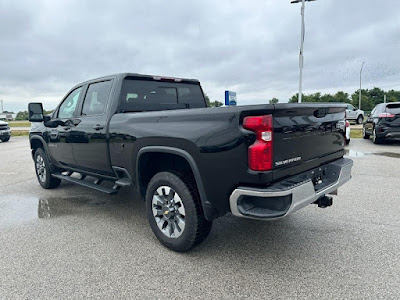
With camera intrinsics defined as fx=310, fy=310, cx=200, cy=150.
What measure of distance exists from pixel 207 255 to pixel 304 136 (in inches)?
59.7

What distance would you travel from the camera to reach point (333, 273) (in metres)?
2.74

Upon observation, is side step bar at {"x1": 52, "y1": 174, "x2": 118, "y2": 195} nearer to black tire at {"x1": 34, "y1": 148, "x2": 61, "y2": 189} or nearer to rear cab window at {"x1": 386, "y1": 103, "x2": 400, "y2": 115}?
black tire at {"x1": 34, "y1": 148, "x2": 61, "y2": 189}

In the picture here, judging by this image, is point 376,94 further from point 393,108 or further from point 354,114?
point 393,108

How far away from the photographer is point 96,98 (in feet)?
14.4

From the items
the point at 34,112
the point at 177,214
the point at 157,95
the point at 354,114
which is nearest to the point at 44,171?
the point at 34,112

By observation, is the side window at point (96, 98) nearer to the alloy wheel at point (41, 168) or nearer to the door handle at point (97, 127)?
the door handle at point (97, 127)

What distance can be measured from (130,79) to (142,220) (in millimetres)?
1881

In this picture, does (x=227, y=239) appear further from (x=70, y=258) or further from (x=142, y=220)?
(x=70, y=258)

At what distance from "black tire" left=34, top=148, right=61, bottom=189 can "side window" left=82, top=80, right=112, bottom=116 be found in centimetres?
176

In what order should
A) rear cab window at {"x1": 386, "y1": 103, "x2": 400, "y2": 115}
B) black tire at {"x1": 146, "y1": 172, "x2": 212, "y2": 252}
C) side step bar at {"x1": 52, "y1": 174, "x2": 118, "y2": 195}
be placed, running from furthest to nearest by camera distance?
rear cab window at {"x1": 386, "y1": 103, "x2": 400, "y2": 115} → side step bar at {"x1": 52, "y1": 174, "x2": 118, "y2": 195} → black tire at {"x1": 146, "y1": 172, "x2": 212, "y2": 252}

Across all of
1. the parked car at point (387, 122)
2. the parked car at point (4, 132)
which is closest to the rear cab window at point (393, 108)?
the parked car at point (387, 122)

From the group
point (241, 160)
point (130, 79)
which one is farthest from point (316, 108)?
point (130, 79)

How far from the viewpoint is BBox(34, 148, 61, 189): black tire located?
5.69 metres

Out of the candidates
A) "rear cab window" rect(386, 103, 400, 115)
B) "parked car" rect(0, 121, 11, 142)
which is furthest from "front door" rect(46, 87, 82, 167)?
"parked car" rect(0, 121, 11, 142)
